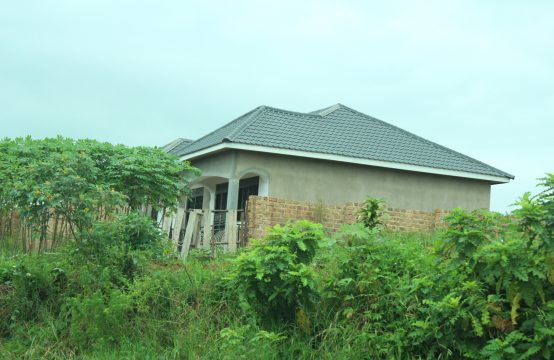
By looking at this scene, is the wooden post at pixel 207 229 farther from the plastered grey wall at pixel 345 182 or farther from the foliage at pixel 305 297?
the plastered grey wall at pixel 345 182

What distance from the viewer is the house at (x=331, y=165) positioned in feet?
66.3

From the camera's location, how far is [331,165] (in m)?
20.9

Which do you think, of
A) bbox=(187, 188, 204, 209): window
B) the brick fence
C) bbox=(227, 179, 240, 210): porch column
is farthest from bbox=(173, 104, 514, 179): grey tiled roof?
the brick fence

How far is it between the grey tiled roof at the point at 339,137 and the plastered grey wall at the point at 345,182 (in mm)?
416

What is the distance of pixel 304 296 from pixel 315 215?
892 centimetres

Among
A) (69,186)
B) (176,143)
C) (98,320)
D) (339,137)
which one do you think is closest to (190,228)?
(69,186)

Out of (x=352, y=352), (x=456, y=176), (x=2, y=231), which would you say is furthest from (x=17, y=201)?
(x=456, y=176)

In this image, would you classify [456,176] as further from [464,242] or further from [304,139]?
[464,242]

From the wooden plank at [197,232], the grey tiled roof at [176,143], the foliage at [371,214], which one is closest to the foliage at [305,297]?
the foliage at [371,214]

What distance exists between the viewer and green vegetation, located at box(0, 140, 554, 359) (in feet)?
24.0

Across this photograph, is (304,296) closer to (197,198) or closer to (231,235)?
(231,235)

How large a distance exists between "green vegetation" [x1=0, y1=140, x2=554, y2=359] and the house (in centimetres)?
949

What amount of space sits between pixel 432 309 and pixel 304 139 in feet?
45.2

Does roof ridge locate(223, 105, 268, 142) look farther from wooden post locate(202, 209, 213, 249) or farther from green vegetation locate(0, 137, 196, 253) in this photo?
wooden post locate(202, 209, 213, 249)
